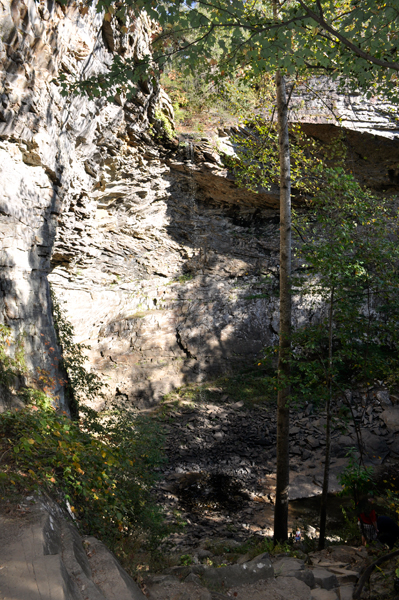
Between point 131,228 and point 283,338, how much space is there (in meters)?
10.1

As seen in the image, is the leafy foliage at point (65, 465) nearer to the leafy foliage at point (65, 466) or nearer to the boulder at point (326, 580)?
the leafy foliage at point (65, 466)

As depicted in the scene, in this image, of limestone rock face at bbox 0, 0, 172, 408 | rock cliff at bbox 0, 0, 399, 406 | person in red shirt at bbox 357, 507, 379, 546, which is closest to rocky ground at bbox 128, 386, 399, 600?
person in red shirt at bbox 357, 507, 379, 546

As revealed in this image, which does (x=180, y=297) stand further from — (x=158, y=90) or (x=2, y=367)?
(x=2, y=367)

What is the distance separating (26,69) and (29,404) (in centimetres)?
580

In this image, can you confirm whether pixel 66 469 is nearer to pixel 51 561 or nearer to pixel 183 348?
pixel 51 561

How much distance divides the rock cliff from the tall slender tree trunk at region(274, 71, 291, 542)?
4.23 metres

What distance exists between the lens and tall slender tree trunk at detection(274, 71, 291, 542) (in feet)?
20.4

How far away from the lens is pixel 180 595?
3520 mm

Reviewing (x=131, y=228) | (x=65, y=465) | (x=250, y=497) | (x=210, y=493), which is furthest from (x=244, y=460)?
(x=131, y=228)

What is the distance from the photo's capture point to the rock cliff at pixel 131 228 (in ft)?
22.6

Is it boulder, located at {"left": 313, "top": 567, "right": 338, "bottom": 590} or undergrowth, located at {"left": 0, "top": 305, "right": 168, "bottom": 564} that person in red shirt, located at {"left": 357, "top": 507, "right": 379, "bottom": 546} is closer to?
boulder, located at {"left": 313, "top": 567, "right": 338, "bottom": 590}

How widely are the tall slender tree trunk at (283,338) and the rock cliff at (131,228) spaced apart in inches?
166

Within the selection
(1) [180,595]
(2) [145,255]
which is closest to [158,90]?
(2) [145,255]

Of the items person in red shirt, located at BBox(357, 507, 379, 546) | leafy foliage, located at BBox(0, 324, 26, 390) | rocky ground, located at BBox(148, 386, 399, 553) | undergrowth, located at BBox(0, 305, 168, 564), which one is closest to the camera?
undergrowth, located at BBox(0, 305, 168, 564)
